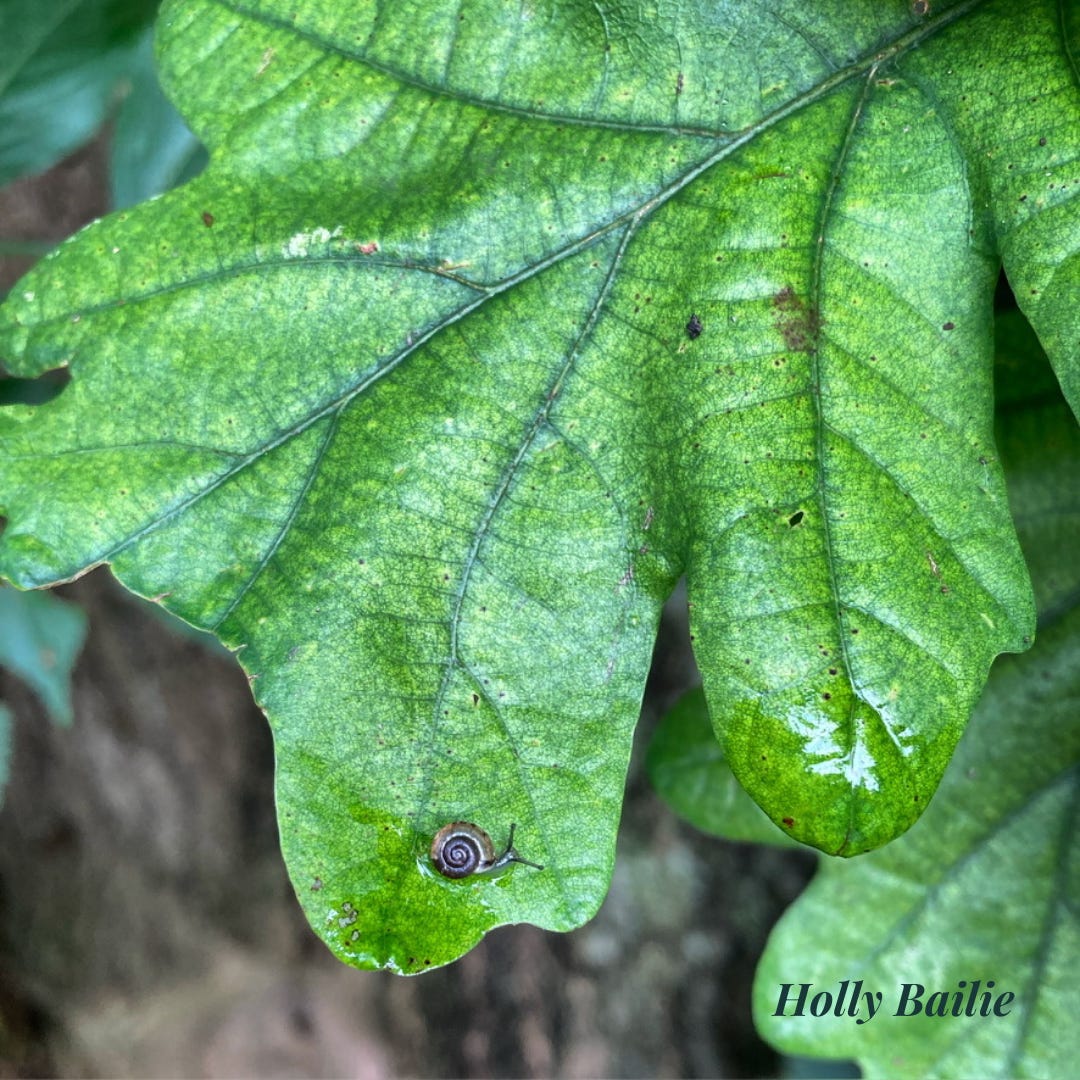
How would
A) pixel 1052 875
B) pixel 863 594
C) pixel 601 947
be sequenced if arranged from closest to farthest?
pixel 863 594, pixel 1052 875, pixel 601 947

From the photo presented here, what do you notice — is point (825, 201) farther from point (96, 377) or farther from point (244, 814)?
point (244, 814)

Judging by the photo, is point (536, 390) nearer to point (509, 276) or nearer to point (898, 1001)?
point (509, 276)

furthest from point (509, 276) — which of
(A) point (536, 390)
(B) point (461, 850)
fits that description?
(B) point (461, 850)

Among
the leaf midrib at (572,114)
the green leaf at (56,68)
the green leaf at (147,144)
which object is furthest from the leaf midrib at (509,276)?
the green leaf at (56,68)

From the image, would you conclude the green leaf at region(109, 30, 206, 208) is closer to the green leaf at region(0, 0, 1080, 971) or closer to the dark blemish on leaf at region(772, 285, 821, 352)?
the green leaf at region(0, 0, 1080, 971)

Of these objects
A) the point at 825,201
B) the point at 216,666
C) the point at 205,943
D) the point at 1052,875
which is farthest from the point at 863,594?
the point at 205,943

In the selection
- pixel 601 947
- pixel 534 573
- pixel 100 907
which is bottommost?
pixel 601 947

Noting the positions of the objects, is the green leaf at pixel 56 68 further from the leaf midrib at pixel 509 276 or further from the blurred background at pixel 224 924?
the leaf midrib at pixel 509 276
